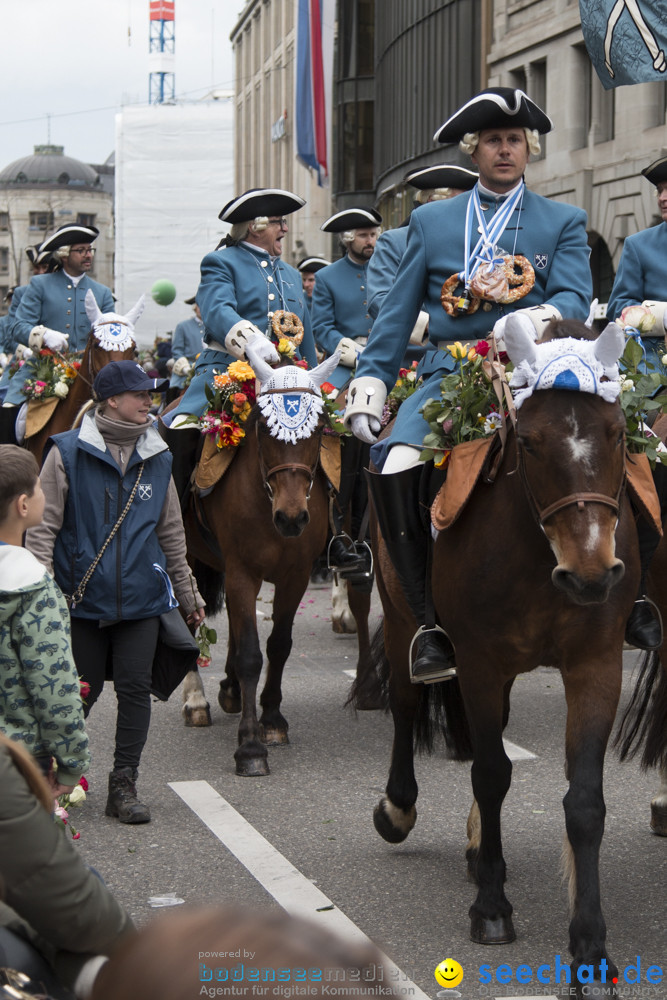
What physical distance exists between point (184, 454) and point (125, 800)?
2.51m

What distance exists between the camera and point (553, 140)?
26.8m

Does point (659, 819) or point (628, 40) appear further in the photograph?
point (628, 40)

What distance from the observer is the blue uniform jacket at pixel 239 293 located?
8.20m

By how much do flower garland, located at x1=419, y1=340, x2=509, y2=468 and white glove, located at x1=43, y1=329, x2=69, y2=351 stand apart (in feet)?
24.2

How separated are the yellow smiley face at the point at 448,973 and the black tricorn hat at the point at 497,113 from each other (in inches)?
119

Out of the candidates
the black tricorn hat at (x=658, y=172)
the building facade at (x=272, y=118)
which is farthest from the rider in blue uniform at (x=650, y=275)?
the building facade at (x=272, y=118)

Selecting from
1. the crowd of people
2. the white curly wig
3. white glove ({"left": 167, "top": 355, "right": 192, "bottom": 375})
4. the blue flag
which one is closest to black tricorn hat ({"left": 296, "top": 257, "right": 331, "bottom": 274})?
white glove ({"left": 167, "top": 355, "right": 192, "bottom": 375})

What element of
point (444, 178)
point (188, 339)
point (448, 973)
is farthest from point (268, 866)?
point (188, 339)

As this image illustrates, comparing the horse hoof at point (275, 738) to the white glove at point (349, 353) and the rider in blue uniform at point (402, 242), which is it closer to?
the rider in blue uniform at point (402, 242)

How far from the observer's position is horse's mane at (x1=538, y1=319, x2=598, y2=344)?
4484 millimetres

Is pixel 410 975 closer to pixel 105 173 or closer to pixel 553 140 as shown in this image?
pixel 553 140

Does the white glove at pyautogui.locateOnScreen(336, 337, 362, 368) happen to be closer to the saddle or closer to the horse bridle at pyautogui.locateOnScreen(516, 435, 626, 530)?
the saddle

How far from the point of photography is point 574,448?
416 centimetres

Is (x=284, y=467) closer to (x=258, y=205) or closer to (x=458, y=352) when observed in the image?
(x=458, y=352)
